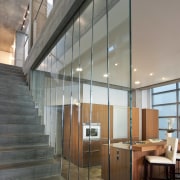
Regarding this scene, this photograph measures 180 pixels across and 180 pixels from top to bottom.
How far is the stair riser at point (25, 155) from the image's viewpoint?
318 centimetres

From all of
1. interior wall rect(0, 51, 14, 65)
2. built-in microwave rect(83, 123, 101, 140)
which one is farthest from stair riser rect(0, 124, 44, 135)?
interior wall rect(0, 51, 14, 65)

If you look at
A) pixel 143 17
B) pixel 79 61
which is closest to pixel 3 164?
pixel 79 61

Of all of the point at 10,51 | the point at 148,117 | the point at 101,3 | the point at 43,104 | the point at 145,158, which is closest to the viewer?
the point at 101,3

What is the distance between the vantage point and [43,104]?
189 inches

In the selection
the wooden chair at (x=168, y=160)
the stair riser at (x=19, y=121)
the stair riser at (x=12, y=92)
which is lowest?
the wooden chair at (x=168, y=160)

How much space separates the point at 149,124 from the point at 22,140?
6.15 metres

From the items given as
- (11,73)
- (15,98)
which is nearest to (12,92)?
(15,98)

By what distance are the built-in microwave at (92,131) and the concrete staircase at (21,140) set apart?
71 centimetres

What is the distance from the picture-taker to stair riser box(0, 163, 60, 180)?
282cm

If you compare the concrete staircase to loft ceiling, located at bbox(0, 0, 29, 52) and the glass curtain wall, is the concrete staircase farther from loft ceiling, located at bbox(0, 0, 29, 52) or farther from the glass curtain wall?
loft ceiling, located at bbox(0, 0, 29, 52)

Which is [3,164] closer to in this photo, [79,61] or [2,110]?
[2,110]

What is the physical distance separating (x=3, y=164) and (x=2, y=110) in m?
1.46

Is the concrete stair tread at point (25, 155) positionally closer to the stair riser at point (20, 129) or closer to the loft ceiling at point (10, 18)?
the stair riser at point (20, 129)

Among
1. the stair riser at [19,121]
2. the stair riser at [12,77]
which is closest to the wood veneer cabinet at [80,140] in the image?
the stair riser at [19,121]
